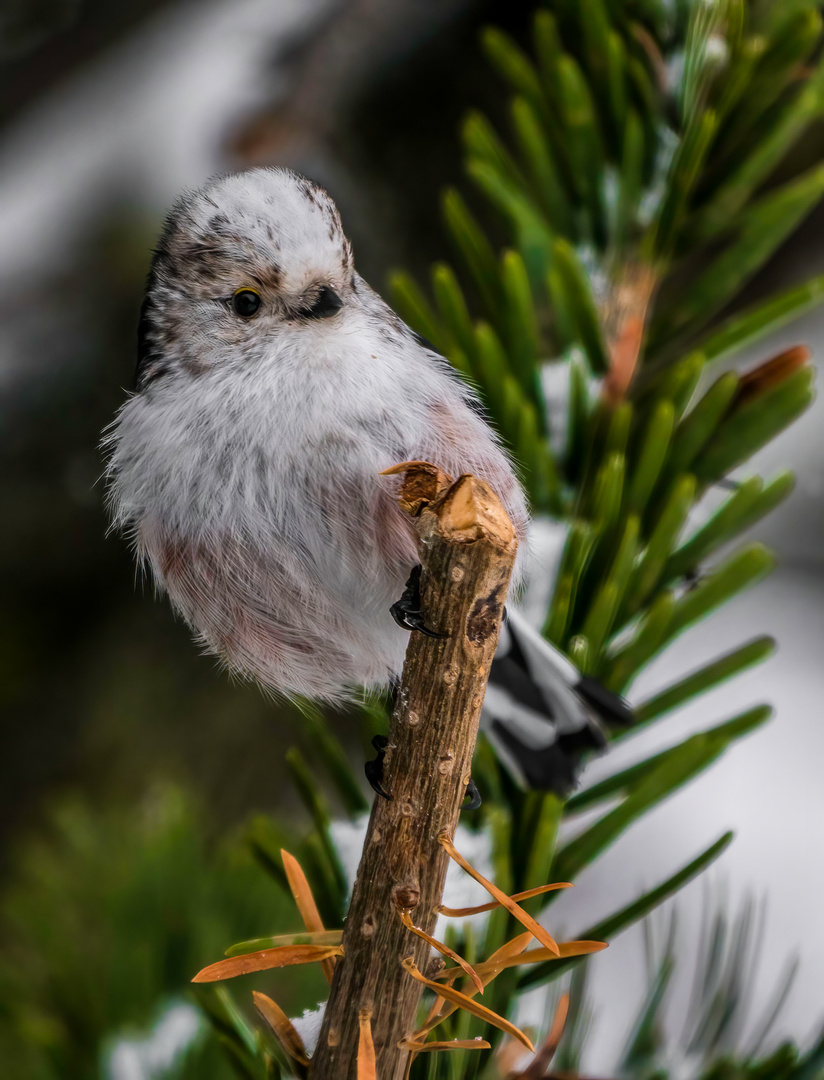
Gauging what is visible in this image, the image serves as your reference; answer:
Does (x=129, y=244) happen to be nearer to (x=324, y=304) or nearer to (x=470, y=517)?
(x=324, y=304)

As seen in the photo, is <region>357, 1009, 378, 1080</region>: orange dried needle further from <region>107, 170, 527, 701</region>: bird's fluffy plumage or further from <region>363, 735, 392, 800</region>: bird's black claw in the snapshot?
<region>107, 170, 527, 701</region>: bird's fluffy plumage

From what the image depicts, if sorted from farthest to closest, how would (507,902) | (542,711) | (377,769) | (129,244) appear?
(129,244)
(542,711)
(377,769)
(507,902)

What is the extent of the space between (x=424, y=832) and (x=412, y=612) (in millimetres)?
74

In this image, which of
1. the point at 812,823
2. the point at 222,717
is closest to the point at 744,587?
the point at 222,717

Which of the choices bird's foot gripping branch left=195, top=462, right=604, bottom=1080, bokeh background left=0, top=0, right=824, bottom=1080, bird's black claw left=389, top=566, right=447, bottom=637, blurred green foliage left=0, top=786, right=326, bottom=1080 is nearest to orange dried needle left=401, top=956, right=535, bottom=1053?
bird's foot gripping branch left=195, top=462, right=604, bottom=1080

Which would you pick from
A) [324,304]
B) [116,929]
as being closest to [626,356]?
[324,304]

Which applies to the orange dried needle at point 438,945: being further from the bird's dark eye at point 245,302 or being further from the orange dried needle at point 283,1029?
the bird's dark eye at point 245,302

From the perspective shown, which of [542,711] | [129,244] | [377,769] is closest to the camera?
[377,769]

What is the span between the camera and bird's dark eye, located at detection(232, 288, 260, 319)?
0.39 meters

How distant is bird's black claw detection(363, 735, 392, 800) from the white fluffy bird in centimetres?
4

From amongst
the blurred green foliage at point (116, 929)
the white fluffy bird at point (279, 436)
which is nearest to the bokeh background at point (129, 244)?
the blurred green foliage at point (116, 929)

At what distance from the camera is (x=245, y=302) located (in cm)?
39

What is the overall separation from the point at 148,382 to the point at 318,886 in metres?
0.27

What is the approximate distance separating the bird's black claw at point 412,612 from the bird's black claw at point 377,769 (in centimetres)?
4
